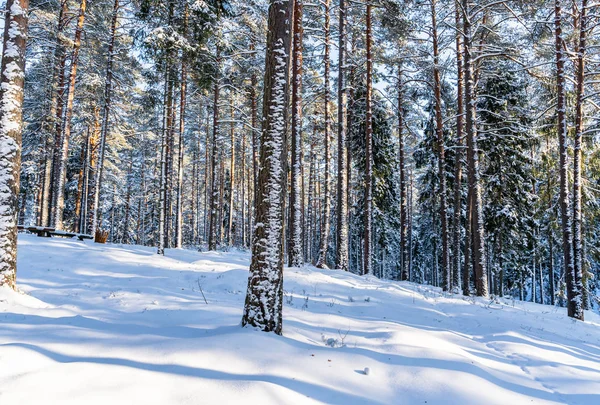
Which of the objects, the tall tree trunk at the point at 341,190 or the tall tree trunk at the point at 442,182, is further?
the tall tree trunk at the point at 442,182

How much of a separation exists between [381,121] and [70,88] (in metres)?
17.2

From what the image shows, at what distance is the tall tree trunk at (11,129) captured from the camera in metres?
6.00

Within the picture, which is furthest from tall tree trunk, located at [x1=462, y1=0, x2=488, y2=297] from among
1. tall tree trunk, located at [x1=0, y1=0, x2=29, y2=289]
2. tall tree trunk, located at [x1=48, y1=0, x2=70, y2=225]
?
tall tree trunk, located at [x1=48, y1=0, x2=70, y2=225]

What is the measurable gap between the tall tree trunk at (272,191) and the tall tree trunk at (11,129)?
4.71 meters

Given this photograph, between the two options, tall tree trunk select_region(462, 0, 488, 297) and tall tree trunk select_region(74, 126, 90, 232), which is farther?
tall tree trunk select_region(74, 126, 90, 232)

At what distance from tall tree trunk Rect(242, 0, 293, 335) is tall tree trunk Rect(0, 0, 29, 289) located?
15.5 ft

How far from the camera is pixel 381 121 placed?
21.3m

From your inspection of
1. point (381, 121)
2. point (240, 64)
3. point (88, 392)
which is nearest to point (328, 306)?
point (88, 392)

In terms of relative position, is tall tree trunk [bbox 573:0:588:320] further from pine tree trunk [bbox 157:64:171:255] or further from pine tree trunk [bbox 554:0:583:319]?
pine tree trunk [bbox 157:64:171:255]

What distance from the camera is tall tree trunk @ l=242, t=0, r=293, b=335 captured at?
4578 millimetres

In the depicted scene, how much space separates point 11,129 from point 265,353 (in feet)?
20.8

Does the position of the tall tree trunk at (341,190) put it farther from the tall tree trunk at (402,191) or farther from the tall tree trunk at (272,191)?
the tall tree trunk at (272,191)

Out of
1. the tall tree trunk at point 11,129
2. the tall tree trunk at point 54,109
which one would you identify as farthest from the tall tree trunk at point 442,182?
the tall tree trunk at point 54,109

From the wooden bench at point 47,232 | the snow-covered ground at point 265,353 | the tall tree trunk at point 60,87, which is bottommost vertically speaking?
the snow-covered ground at point 265,353
